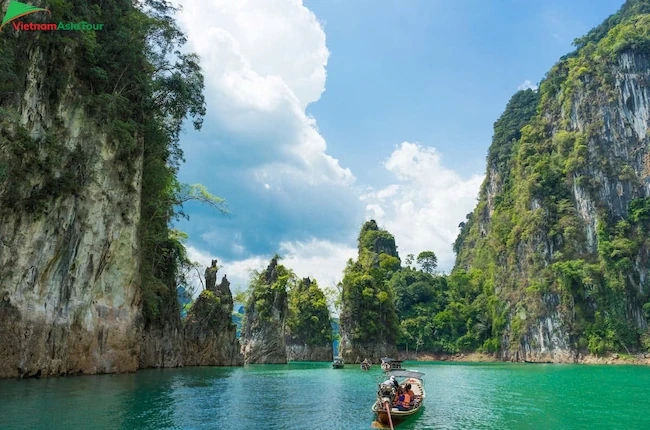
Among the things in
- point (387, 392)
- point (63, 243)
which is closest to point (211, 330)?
point (63, 243)

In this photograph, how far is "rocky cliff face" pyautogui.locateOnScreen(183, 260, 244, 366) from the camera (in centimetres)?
5391

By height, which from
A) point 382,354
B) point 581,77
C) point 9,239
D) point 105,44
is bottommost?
point 382,354

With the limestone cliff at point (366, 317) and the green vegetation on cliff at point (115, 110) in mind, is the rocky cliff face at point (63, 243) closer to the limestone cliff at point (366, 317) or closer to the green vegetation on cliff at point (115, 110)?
the green vegetation on cliff at point (115, 110)

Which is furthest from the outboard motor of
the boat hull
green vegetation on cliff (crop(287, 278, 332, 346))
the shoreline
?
green vegetation on cliff (crop(287, 278, 332, 346))

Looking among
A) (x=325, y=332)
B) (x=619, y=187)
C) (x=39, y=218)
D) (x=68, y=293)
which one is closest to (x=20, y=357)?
(x=68, y=293)

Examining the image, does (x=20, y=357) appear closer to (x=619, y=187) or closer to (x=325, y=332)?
(x=325, y=332)

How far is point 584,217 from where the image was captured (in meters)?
77.6

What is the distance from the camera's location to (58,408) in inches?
674

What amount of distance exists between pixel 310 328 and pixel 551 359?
146 feet

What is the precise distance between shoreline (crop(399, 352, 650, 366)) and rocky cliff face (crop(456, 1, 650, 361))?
3.11ft

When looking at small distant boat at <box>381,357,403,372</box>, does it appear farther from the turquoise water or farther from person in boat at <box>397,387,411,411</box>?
person in boat at <box>397,387,411,411</box>

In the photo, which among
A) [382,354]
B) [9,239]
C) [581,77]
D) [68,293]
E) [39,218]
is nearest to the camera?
[9,239]

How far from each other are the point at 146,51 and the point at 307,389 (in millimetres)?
28372

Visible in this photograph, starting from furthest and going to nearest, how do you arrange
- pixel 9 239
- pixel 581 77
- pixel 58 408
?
pixel 581 77
pixel 9 239
pixel 58 408
